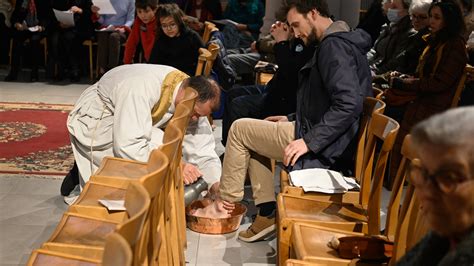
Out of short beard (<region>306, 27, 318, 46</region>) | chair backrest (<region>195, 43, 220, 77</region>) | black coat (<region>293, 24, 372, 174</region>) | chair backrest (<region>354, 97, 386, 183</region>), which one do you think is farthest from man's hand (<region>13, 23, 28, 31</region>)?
chair backrest (<region>354, 97, 386, 183</region>)

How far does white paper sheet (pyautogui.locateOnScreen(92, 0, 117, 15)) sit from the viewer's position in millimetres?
9008

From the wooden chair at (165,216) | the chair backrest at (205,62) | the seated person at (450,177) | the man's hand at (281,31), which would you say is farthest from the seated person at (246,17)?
the seated person at (450,177)

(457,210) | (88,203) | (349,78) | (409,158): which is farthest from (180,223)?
(457,210)

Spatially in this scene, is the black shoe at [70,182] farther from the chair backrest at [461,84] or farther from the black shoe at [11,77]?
the black shoe at [11,77]

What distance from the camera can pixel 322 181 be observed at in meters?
3.55

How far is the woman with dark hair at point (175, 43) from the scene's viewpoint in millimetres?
6227

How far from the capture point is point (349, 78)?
12.0ft

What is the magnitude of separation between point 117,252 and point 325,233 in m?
1.61

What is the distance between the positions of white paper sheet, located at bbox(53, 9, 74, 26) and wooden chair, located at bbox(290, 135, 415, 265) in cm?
660

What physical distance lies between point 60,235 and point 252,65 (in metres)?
5.23

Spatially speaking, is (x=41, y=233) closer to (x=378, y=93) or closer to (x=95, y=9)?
(x=378, y=93)

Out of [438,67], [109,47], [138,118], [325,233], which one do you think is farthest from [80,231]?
[109,47]

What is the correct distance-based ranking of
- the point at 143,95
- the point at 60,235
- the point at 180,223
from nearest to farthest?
the point at 60,235 → the point at 180,223 → the point at 143,95

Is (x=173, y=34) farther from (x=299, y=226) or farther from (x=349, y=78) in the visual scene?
(x=299, y=226)
